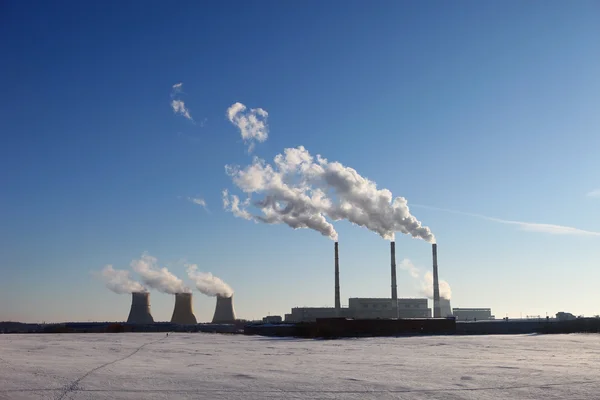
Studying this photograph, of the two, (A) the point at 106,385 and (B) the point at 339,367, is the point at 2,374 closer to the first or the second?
(A) the point at 106,385

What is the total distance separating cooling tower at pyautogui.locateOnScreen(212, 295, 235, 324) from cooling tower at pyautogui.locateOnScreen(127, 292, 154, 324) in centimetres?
1249

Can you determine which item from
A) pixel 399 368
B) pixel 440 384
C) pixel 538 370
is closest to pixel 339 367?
pixel 399 368

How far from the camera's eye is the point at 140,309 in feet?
334

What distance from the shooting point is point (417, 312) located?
122 meters

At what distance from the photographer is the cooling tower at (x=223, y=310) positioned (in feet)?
348

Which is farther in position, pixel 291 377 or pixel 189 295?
pixel 189 295

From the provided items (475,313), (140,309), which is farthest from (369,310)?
(475,313)

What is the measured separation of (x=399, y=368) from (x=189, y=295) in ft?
306

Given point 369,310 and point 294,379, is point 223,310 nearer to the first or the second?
point 369,310

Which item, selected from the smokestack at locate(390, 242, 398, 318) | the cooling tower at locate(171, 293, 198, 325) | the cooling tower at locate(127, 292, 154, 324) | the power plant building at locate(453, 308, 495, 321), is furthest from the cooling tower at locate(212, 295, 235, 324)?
the power plant building at locate(453, 308, 495, 321)

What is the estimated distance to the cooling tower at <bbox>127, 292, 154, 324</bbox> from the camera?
331 ft

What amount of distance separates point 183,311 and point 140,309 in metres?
8.10

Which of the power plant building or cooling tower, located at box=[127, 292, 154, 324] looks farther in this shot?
the power plant building

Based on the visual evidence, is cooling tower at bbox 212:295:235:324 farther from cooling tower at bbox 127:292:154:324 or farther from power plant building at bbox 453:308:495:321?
power plant building at bbox 453:308:495:321
